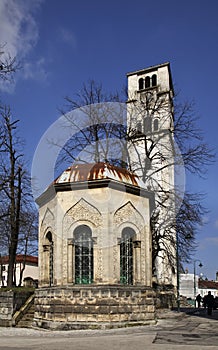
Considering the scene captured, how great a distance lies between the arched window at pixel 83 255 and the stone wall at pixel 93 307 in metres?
0.57

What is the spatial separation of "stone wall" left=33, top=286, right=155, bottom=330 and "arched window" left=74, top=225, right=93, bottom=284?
0.57m

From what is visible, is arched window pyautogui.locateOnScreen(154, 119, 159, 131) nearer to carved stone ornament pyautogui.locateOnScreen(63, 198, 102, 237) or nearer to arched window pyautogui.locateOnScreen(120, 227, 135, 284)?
arched window pyautogui.locateOnScreen(120, 227, 135, 284)

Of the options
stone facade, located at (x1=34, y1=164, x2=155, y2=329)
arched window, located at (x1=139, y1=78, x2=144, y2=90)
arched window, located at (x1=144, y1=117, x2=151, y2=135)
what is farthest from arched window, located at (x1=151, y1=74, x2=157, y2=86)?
stone facade, located at (x1=34, y1=164, x2=155, y2=329)

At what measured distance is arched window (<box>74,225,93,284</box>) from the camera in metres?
16.4

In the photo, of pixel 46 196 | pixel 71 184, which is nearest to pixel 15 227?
pixel 46 196

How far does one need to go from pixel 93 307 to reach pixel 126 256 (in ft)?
8.23

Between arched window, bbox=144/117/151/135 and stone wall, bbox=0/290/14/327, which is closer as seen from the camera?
stone wall, bbox=0/290/14/327

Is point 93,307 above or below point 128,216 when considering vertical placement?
below

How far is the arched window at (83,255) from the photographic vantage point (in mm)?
16375

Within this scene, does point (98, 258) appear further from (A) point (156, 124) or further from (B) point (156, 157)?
(A) point (156, 124)

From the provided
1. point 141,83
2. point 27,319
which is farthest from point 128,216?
point 141,83

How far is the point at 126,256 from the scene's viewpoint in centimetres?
1706

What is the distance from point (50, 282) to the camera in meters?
17.7

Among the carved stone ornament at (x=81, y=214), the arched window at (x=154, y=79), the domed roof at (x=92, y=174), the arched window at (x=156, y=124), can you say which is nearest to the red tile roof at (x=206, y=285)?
the arched window at (x=154, y=79)
